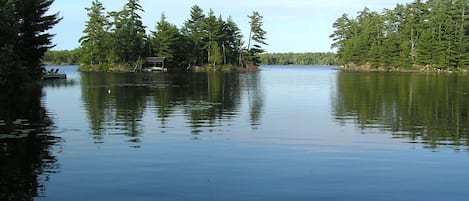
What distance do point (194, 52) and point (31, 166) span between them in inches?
3611

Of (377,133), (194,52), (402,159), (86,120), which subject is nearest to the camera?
(402,159)

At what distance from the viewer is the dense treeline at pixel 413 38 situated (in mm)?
87000

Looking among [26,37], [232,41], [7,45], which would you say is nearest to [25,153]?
[7,45]

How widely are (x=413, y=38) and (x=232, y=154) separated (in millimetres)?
96512

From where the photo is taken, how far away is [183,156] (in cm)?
1330

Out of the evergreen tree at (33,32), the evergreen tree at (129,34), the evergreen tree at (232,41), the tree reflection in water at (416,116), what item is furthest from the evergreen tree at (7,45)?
the evergreen tree at (232,41)

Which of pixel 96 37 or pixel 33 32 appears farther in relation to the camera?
pixel 96 37

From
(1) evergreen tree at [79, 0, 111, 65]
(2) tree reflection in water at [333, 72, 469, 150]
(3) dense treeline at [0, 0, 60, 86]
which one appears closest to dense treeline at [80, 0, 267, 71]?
(1) evergreen tree at [79, 0, 111, 65]

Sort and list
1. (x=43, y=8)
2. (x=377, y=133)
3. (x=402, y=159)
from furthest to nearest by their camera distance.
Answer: (x=43, y=8) → (x=377, y=133) → (x=402, y=159)

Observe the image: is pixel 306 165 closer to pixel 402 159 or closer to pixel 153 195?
pixel 402 159

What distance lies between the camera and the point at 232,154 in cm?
1366

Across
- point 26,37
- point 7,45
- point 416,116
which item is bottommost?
point 416,116

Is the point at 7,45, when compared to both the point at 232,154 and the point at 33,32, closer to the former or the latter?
the point at 33,32

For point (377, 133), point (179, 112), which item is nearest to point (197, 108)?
point (179, 112)
